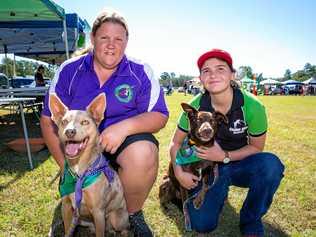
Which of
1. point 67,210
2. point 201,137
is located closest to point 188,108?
point 201,137

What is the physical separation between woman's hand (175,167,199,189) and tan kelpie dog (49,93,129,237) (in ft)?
2.65

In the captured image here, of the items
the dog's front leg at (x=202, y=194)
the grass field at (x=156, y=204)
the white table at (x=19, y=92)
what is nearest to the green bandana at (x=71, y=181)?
the grass field at (x=156, y=204)

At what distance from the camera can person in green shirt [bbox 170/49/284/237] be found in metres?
3.47

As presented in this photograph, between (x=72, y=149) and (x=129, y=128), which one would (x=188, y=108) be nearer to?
(x=129, y=128)

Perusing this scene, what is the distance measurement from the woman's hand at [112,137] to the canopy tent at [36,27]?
5573mm

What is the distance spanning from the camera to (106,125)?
11.6 feet

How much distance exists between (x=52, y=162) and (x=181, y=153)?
3320mm

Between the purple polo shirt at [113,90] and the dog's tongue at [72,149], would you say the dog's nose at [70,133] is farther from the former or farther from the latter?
the purple polo shirt at [113,90]

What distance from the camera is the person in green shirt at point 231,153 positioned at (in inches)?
137

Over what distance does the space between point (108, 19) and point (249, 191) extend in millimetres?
2192

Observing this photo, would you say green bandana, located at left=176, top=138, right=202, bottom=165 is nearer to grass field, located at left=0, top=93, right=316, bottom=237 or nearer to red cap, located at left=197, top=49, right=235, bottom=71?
grass field, located at left=0, top=93, right=316, bottom=237

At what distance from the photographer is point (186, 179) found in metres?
3.66

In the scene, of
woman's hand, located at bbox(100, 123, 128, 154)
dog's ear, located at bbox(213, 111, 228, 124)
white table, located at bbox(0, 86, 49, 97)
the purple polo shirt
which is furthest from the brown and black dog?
white table, located at bbox(0, 86, 49, 97)

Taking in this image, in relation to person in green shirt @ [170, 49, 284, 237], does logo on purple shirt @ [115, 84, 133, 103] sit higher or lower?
higher
